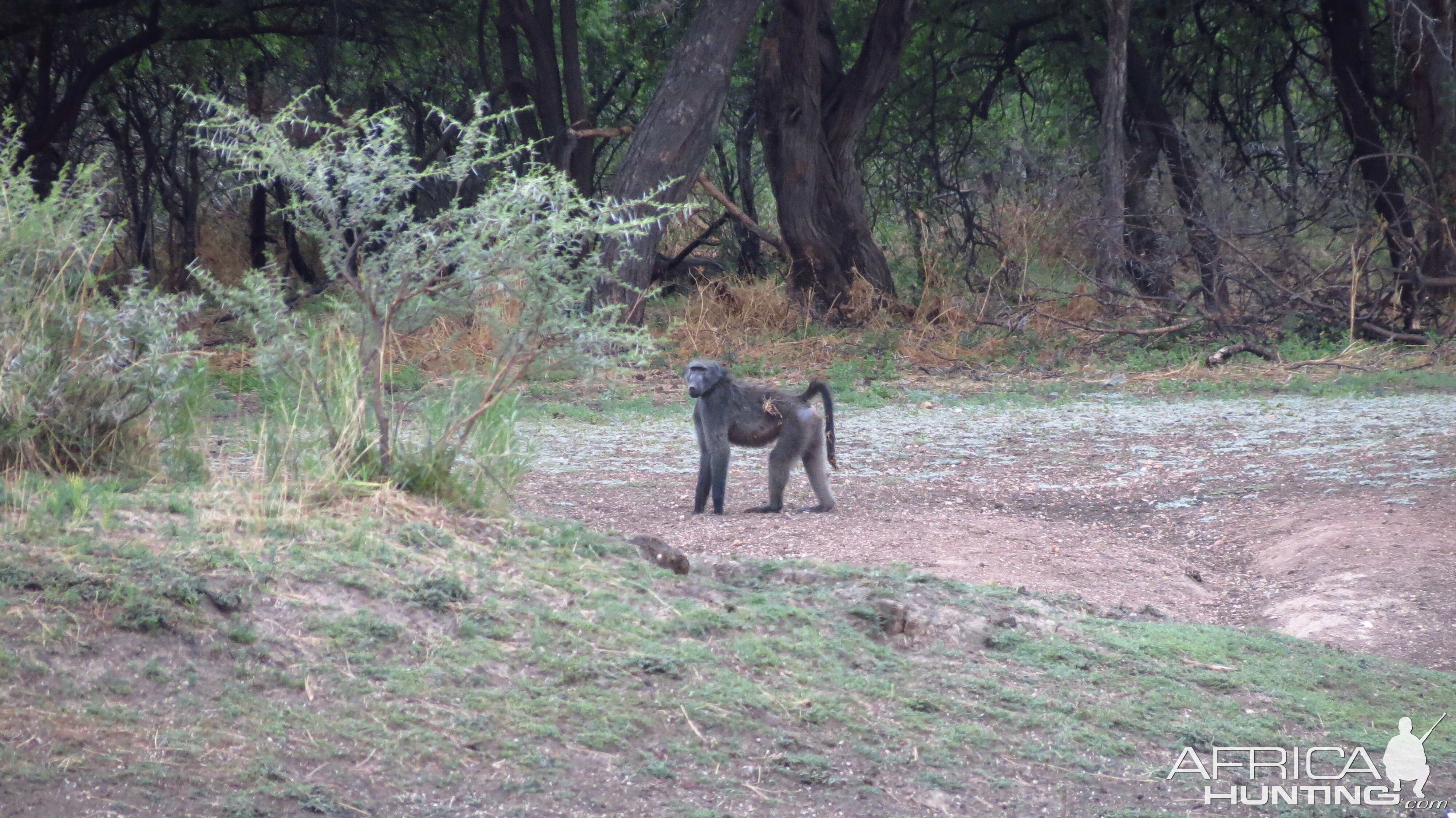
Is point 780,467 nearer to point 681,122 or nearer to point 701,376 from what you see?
point 701,376

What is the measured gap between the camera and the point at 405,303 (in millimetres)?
5457

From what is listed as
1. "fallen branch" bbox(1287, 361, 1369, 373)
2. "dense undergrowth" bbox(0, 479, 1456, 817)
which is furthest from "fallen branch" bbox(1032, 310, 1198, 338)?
"dense undergrowth" bbox(0, 479, 1456, 817)

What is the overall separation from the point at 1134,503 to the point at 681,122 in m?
7.63

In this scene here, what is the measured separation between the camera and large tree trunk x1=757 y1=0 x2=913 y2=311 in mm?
15828

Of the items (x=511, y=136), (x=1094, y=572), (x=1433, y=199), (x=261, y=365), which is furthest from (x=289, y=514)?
(x=511, y=136)

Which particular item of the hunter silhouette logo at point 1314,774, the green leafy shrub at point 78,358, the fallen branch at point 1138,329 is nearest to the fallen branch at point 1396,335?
the fallen branch at point 1138,329

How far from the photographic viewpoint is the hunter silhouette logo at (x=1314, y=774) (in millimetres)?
3654

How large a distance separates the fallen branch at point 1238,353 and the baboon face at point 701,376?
7270mm

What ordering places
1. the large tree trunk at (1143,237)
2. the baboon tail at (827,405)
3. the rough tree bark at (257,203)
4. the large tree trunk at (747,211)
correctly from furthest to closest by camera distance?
the large tree trunk at (747,211)
the rough tree bark at (257,203)
the large tree trunk at (1143,237)
the baboon tail at (827,405)

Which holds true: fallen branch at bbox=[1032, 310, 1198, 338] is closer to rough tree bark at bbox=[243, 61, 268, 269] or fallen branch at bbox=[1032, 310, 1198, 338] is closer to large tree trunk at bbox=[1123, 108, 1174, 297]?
large tree trunk at bbox=[1123, 108, 1174, 297]

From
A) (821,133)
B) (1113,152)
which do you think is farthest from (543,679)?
(821,133)

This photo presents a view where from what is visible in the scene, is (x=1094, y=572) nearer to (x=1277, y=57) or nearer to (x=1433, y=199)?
(x=1433, y=199)

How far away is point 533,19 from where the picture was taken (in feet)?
50.7

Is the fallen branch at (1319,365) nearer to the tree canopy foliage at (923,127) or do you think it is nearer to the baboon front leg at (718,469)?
the tree canopy foliage at (923,127)
